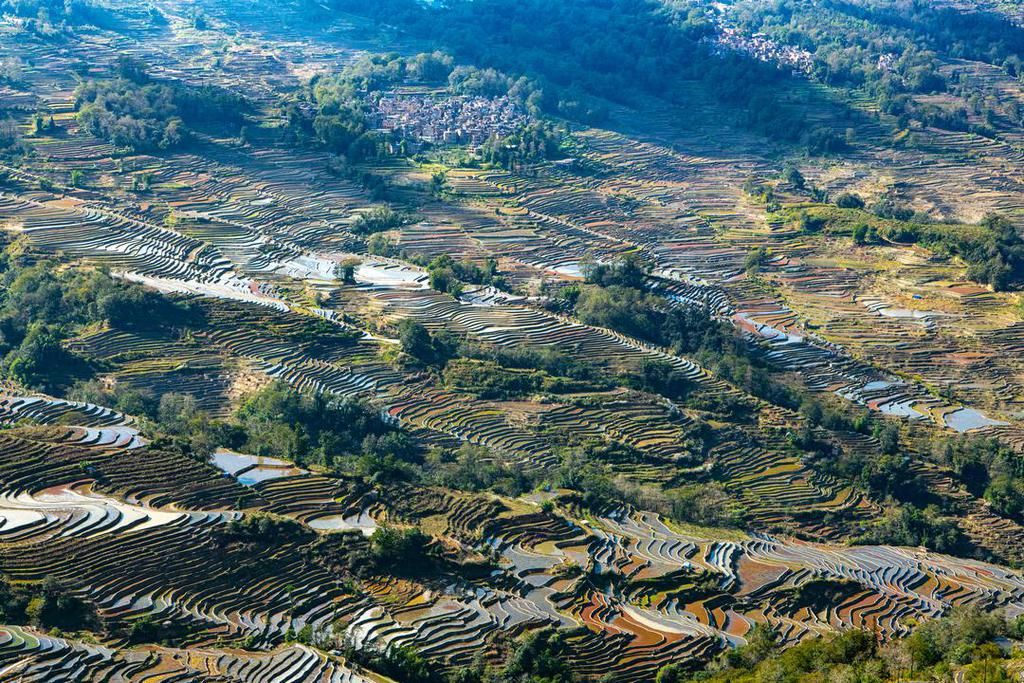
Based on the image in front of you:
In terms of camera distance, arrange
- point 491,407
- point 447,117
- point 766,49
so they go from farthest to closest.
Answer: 1. point 766,49
2. point 447,117
3. point 491,407

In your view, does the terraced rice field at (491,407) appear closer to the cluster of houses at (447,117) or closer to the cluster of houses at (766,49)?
the cluster of houses at (447,117)

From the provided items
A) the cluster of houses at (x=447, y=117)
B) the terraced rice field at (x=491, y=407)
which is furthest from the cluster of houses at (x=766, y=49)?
the cluster of houses at (x=447, y=117)

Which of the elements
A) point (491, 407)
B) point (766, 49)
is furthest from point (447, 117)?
point (491, 407)

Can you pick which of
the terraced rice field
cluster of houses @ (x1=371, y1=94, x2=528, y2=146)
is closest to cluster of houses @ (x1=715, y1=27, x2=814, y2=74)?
the terraced rice field

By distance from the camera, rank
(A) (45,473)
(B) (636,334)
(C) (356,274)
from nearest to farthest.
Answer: (A) (45,473) < (B) (636,334) < (C) (356,274)

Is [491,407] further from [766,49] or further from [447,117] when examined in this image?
[766,49]

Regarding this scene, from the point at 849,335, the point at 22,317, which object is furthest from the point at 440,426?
the point at 849,335

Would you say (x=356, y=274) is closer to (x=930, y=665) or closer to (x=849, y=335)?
(x=849, y=335)

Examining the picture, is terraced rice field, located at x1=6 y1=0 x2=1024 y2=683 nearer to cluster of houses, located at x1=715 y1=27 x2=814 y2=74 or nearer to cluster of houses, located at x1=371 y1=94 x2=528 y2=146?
cluster of houses, located at x1=371 y1=94 x2=528 y2=146
